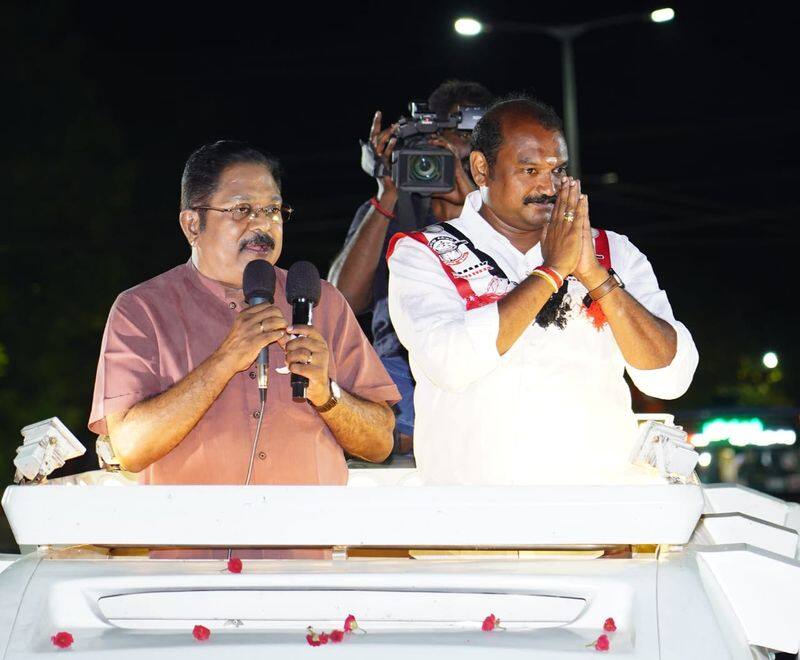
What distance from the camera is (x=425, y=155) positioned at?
5105 mm

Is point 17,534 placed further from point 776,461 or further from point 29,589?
Result: point 776,461

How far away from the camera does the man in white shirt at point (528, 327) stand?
3.77 metres

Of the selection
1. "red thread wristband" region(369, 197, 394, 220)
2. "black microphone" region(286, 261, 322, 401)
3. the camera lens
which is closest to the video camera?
the camera lens

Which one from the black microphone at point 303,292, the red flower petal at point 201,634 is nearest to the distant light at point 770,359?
the black microphone at point 303,292

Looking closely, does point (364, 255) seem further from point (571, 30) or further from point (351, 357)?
point (571, 30)

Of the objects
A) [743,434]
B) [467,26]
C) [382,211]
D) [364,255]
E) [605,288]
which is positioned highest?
[467,26]

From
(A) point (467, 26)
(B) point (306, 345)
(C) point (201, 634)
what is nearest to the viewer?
(C) point (201, 634)

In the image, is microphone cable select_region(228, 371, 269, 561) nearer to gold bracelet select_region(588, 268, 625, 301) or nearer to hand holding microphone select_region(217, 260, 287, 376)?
hand holding microphone select_region(217, 260, 287, 376)

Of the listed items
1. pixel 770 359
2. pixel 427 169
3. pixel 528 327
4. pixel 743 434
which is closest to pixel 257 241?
pixel 528 327

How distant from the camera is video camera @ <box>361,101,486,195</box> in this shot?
5.09 metres

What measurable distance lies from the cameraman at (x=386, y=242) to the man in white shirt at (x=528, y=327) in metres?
1.20

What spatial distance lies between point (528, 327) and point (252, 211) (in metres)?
0.83

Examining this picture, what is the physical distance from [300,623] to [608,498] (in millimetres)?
671

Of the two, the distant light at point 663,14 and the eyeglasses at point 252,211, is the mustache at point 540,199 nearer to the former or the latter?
the eyeglasses at point 252,211
